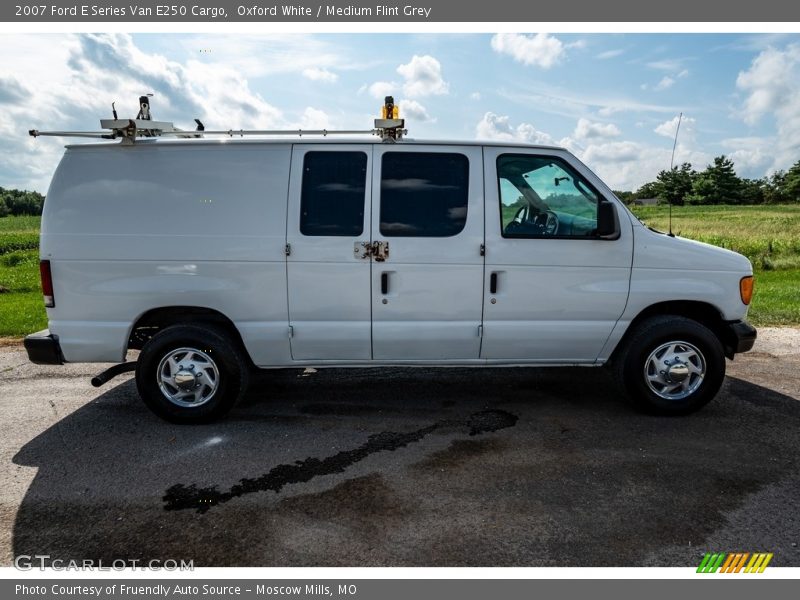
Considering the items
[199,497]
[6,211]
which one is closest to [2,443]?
[199,497]

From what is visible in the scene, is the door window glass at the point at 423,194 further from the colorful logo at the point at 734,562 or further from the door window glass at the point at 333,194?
the colorful logo at the point at 734,562

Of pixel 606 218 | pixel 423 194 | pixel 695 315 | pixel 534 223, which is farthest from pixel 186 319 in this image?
pixel 695 315

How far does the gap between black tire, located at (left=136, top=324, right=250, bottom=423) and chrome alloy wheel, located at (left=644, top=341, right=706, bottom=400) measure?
3466mm

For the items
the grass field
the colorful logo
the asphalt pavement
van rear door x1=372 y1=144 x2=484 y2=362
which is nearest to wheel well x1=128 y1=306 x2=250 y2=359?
the asphalt pavement

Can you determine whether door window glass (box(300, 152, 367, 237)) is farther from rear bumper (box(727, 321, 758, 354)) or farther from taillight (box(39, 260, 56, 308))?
rear bumper (box(727, 321, 758, 354))

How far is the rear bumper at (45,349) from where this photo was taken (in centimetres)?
449

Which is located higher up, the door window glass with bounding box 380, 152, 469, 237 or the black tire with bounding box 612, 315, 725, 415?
the door window glass with bounding box 380, 152, 469, 237

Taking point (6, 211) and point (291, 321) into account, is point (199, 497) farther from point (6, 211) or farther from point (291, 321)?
point (6, 211)

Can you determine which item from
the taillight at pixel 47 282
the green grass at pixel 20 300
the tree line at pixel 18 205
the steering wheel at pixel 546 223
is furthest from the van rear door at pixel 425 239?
the tree line at pixel 18 205

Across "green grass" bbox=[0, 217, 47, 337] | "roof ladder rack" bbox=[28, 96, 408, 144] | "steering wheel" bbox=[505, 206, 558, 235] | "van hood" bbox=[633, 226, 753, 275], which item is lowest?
"green grass" bbox=[0, 217, 47, 337]

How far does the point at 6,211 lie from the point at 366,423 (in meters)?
79.5

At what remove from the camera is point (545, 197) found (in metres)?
4.63

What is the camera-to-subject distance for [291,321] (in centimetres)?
456

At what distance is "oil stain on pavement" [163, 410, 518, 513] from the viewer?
3473mm
